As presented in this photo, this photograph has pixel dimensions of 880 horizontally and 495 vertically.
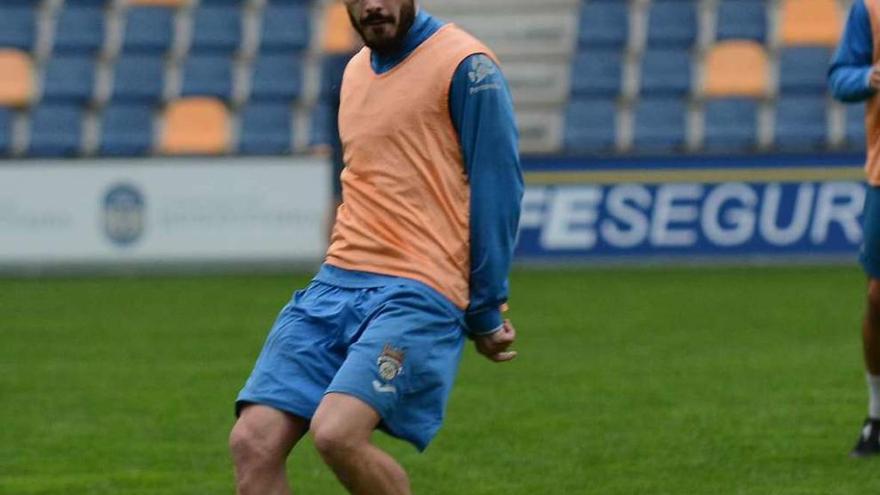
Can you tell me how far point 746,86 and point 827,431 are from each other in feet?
41.5

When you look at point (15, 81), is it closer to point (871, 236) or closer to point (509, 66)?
point (509, 66)

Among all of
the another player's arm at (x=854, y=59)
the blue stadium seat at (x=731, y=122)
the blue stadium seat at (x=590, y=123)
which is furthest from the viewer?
the blue stadium seat at (x=590, y=123)

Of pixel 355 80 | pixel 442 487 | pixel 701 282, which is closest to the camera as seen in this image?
pixel 355 80

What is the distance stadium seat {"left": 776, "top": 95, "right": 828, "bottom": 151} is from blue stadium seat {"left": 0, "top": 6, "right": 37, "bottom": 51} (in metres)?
8.66

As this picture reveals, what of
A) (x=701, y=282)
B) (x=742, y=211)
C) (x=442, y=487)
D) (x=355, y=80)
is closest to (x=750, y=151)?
(x=742, y=211)

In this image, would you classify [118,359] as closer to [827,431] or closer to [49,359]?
[49,359]

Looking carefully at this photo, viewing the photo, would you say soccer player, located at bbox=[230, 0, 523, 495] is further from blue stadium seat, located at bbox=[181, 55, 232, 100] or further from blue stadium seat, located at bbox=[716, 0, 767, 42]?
blue stadium seat, located at bbox=[181, 55, 232, 100]

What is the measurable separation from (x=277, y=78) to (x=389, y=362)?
17.0m

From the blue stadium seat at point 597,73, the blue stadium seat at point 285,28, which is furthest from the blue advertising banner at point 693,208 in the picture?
the blue stadium seat at point 285,28

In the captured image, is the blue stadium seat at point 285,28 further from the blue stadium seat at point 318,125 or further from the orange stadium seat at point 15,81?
the orange stadium seat at point 15,81

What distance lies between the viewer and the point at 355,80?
16.8 ft

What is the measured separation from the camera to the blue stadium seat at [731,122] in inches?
782

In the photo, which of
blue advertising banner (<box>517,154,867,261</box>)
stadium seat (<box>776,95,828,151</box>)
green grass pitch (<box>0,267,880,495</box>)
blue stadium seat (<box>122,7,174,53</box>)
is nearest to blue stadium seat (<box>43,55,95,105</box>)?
blue stadium seat (<box>122,7,174,53</box>)

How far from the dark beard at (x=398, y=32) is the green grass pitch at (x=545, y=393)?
2563 mm
